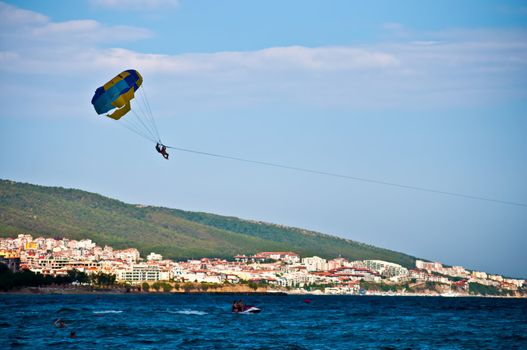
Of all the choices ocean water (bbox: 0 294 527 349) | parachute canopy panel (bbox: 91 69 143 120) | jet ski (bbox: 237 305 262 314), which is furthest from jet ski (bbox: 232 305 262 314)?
parachute canopy panel (bbox: 91 69 143 120)

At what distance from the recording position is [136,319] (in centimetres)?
8656

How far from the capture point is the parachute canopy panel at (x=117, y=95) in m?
60.0

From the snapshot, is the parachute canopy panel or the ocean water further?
the ocean water

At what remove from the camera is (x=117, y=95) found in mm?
60281

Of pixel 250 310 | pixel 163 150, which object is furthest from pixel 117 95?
pixel 250 310

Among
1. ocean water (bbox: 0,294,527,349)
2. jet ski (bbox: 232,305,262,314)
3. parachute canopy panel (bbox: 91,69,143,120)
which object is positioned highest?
parachute canopy panel (bbox: 91,69,143,120)

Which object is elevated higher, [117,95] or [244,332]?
[117,95]

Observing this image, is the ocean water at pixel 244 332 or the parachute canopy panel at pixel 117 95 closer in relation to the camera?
the parachute canopy panel at pixel 117 95

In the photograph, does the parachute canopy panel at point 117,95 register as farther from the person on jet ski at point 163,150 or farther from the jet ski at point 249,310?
the jet ski at point 249,310

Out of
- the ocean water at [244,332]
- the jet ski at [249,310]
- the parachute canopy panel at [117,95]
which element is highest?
the parachute canopy panel at [117,95]

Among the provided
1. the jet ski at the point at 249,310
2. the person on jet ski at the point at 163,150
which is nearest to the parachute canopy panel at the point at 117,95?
the person on jet ski at the point at 163,150

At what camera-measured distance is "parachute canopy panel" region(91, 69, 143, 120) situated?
197ft

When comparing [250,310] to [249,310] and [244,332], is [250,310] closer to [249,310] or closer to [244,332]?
[249,310]

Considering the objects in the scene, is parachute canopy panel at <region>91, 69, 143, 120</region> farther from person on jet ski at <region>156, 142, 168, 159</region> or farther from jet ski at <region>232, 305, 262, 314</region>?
jet ski at <region>232, 305, 262, 314</region>
